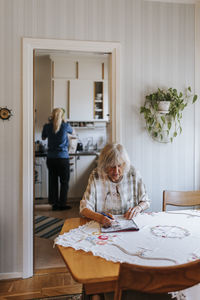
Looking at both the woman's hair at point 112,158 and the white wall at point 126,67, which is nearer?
the woman's hair at point 112,158

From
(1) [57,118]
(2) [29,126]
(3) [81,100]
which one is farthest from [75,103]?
(2) [29,126]

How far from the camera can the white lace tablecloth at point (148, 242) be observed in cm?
114

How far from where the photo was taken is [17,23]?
2393 mm

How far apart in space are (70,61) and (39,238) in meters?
3.34

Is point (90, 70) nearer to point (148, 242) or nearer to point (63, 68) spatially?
point (63, 68)

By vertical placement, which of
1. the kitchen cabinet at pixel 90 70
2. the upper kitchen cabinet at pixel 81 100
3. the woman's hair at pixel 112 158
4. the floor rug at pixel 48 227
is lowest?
the floor rug at pixel 48 227

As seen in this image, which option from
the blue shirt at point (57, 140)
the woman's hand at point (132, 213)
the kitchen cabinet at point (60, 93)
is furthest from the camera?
the kitchen cabinet at point (60, 93)

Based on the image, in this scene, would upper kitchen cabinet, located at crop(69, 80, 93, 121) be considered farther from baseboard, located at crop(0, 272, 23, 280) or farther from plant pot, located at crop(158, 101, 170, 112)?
baseboard, located at crop(0, 272, 23, 280)

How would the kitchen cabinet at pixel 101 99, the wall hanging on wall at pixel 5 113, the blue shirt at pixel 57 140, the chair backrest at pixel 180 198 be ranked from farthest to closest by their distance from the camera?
the kitchen cabinet at pixel 101 99, the blue shirt at pixel 57 140, the wall hanging on wall at pixel 5 113, the chair backrest at pixel 180 198

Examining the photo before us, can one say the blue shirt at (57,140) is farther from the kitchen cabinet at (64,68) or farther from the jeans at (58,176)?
the kitchen cabinet at (64,68)

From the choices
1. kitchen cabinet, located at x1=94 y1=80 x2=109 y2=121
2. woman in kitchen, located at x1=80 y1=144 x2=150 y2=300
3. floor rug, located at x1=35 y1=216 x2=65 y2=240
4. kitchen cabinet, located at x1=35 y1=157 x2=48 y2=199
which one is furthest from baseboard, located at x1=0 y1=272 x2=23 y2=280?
kitchen cabinet, located at x1=94 y1=80 x2=109 y2=121

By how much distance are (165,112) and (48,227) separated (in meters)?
2.18

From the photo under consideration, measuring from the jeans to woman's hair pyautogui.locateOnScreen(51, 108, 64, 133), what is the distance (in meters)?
0.51

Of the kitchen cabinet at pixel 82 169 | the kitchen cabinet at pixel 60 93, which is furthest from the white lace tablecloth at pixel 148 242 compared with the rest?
the kitchen cabinet at pixel 60 93
